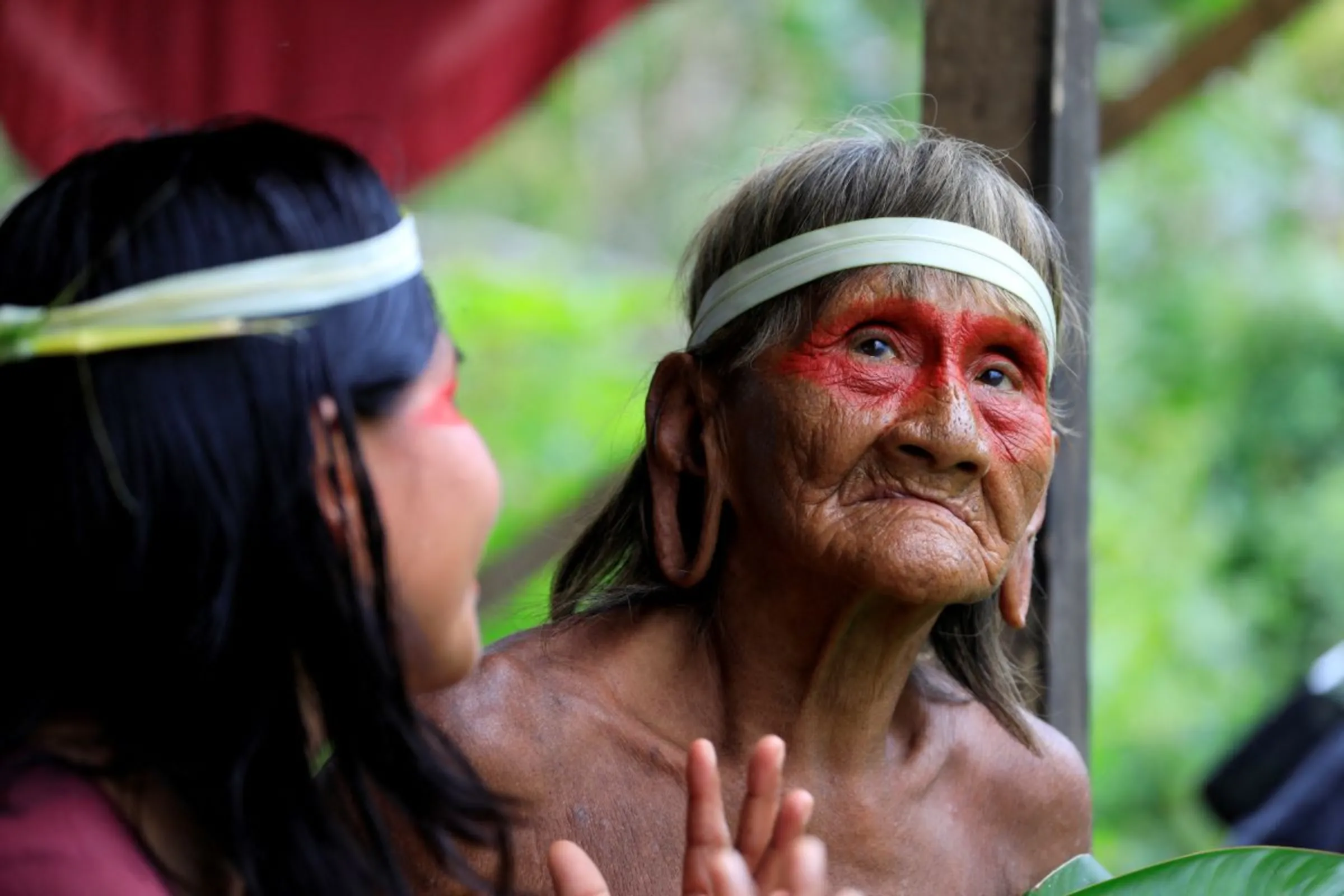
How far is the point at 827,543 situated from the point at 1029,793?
644 mm

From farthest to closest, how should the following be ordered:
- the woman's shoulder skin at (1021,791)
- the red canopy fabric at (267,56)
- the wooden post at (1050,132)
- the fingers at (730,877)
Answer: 1. the red canopy fabric at (267,56)
2. the wooden post at (1050,132)
3. the woman's shoulder skin at (1021,791)
4. the fingers at (730,877)

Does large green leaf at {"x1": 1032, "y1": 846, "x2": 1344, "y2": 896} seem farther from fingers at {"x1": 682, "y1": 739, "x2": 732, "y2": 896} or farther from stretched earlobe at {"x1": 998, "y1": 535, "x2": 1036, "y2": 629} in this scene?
fingers at {"x1": 682, "y1": 739, "x2": 732, "y2": 896}

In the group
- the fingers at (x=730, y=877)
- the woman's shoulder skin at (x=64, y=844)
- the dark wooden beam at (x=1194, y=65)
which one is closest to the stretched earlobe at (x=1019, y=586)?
the fingers at (x=730, y=877)

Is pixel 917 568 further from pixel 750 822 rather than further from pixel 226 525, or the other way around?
pixel 226 525

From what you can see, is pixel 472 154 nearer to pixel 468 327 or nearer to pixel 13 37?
pixel 13 37

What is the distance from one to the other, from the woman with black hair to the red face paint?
0.68 metres

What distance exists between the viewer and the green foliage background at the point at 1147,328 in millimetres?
8789

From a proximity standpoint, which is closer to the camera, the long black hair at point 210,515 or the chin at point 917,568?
the long black hair at point 210,515

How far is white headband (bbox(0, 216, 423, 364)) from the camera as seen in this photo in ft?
4.83

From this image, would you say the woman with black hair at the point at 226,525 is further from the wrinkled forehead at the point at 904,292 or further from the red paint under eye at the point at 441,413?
the wrinkled forehead at the point at 904,292

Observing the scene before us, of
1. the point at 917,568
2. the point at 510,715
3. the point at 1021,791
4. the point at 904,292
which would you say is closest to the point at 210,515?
Result: the point at 510,715

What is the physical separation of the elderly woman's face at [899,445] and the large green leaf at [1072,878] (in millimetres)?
445

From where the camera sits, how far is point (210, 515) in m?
1.51

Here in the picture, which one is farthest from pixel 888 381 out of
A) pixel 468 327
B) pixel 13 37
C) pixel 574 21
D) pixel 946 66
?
pixel 468 327
